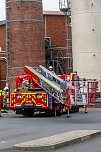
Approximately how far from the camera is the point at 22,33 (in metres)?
40.8

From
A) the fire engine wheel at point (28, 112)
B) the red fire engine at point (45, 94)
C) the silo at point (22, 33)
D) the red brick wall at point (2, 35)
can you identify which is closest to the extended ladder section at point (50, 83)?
the red fire engine at point (45, 94)

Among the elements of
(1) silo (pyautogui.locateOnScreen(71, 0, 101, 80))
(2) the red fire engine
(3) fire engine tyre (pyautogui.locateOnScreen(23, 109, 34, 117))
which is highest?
(1) silo (pyautogui.locateOnScreen(71, 0, 101, 80))

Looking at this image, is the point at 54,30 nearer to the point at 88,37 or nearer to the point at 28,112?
the point at 88,37

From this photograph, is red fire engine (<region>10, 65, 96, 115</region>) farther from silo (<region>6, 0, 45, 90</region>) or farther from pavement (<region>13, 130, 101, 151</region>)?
silo (<region>6, 0, 45, 90</region>)

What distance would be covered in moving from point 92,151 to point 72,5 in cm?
3332

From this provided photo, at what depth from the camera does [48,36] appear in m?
54.2

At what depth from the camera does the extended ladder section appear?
2437cm

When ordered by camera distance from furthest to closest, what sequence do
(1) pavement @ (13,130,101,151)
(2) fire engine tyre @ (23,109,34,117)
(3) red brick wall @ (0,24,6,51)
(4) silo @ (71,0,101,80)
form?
1. (3) red brick wall @ (0,24,6,51)
2. (4) silo @ (71,0,101,80)
3. (2) fire engine tyre @ (23,109,34,117)
4. (1) pavement @ (13,130,101,151)

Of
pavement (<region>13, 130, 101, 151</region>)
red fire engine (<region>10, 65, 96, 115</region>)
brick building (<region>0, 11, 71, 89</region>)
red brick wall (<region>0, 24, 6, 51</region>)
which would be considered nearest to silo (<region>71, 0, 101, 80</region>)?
brick building (<region>0, 11, 71, 89</region>)

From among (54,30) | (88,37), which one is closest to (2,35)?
(54,30)

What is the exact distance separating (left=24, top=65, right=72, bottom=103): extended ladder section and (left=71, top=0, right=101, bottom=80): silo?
16.3 metres

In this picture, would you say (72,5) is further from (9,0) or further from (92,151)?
(92,151)

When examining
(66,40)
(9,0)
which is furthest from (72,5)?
(66,40)

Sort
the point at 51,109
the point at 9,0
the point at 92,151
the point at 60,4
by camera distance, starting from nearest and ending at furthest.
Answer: the point at 92,151 → the point at 51,109 → the point at 9,0 → the point at 60,4
